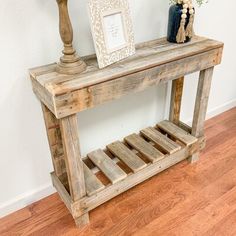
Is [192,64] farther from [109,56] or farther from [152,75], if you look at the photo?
[109,56]

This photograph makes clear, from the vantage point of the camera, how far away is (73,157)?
3.95 ft

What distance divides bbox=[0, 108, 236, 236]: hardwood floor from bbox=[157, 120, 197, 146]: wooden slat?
0.21 metres

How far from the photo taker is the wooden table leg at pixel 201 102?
1554mm

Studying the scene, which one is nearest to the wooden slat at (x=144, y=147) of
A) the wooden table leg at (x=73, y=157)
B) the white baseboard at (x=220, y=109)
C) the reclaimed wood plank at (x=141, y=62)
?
the wooden table leg at (x=73, y=157)

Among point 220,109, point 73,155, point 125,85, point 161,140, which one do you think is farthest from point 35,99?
point 220,109

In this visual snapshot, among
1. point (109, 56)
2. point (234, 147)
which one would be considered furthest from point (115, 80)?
point (234, 147)

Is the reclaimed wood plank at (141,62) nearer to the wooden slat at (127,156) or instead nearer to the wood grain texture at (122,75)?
the wood grain texture at (122,75)

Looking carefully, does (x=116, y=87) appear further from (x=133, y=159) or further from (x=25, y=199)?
(x=25, y=199)

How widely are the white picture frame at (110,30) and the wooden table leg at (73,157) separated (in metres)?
0.29

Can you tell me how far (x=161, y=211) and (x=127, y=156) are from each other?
371 mm

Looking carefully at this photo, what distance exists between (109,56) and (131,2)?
0.43m

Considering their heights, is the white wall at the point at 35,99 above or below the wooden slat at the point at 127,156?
above

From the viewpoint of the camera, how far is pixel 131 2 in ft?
4.68

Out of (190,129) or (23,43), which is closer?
(23,43)
